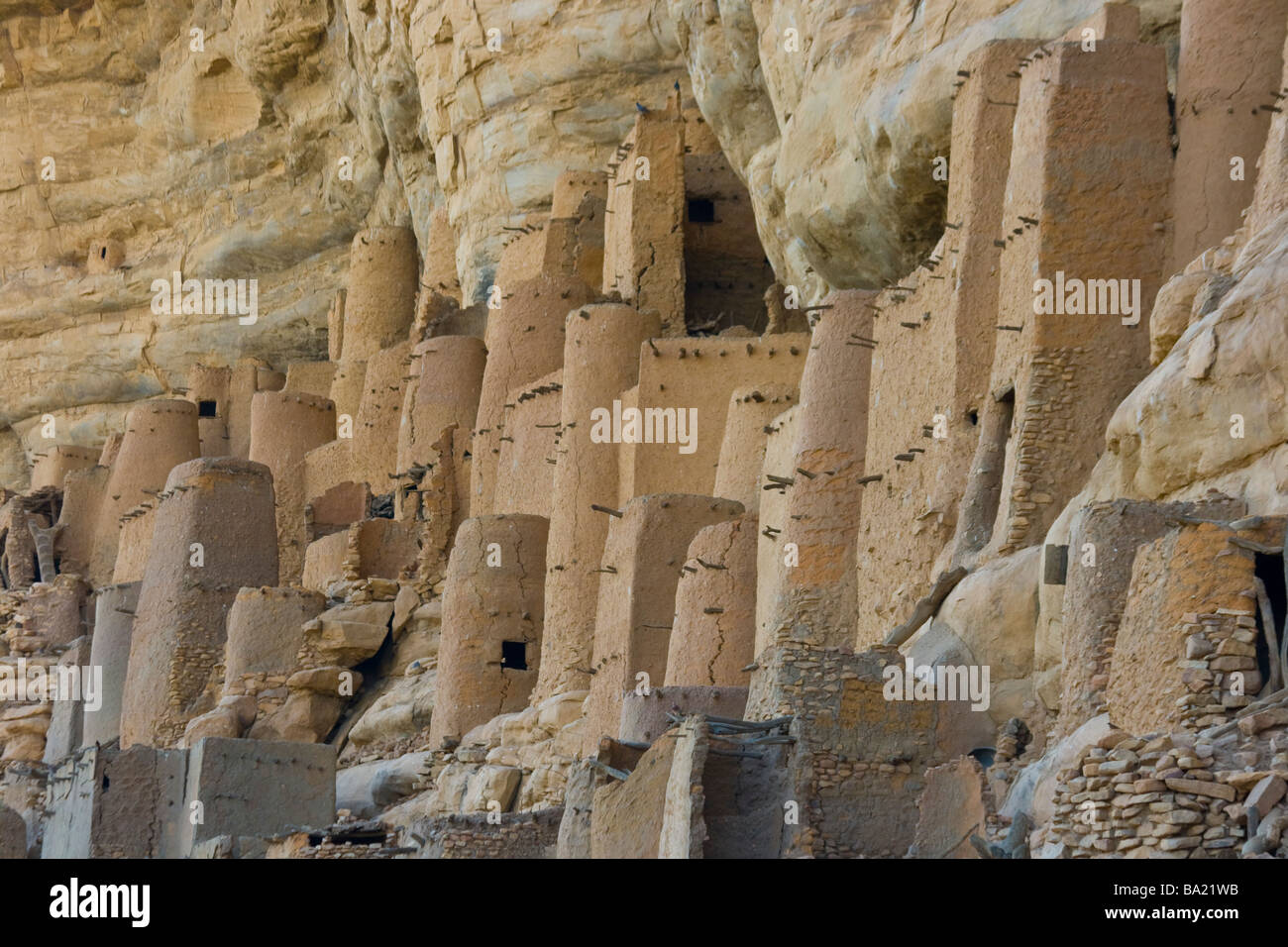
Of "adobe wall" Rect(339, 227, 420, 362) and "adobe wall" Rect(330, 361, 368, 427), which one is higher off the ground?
"adobe wall" Rect(339, 227, 420, 362)

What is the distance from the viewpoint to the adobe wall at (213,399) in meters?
47.3

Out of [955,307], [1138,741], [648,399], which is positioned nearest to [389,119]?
[648,399]

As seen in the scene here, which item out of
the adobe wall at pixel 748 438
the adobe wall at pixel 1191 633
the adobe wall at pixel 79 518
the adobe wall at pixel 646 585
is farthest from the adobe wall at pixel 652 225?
the adobe wall at pixel 1191 633

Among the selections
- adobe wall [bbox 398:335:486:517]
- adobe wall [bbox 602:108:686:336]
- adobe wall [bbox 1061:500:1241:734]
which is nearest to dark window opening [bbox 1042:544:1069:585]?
adobe wall [bbox 1061:500:1241:734]

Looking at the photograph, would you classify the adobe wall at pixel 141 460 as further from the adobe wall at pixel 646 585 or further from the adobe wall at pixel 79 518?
the adobe wall at pixel 646 585

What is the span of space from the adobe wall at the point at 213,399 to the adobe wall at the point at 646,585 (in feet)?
67.5

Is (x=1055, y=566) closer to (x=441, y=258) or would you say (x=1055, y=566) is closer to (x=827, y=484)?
(x=827, y=484)

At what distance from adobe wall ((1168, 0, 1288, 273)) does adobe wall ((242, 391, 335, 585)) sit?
20.5m

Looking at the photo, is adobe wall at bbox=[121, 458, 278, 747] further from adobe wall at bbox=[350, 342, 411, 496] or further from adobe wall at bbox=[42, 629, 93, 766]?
adobe wall at bbox=[350, 342, 411, 496]

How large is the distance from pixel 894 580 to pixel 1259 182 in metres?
5.44

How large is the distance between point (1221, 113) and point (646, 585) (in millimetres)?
8228

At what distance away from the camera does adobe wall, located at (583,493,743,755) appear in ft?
88.2

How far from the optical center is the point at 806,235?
31.2 m

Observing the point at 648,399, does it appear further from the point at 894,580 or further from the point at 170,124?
the point at 170,124
